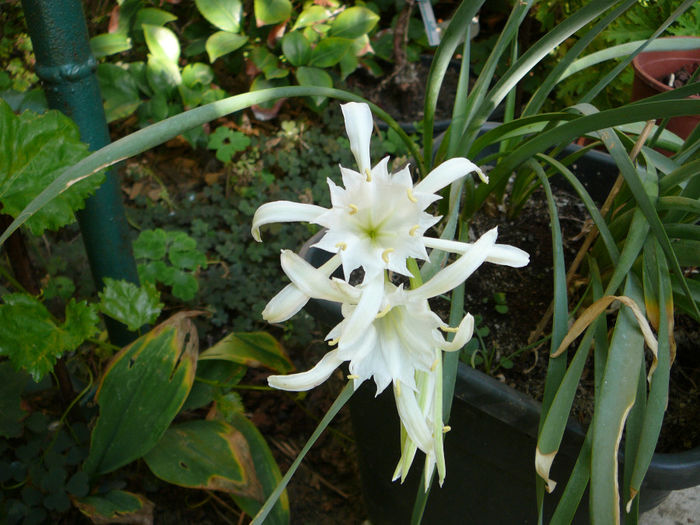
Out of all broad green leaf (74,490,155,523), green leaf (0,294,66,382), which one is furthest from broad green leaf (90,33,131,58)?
broad green leaf (74,490,155,523)

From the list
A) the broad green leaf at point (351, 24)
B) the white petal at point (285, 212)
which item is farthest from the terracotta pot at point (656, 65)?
the white petal at point (285, 212)

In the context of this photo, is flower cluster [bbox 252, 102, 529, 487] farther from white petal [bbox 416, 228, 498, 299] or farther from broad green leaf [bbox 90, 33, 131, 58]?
broad green leaf [bbox 90, 33, 131, 58]

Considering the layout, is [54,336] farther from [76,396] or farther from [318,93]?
[318,93]

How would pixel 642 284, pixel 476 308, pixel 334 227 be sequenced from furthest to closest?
pixel 476 308 → pixel 642 284 → pixel 334 227

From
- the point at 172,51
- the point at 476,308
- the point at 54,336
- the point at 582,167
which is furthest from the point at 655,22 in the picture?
the point at 54,336

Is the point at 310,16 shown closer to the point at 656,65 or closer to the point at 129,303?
the point at 656,65

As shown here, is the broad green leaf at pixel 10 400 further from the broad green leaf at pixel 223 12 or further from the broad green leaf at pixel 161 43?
the broad green leaf at pixel 223 12
